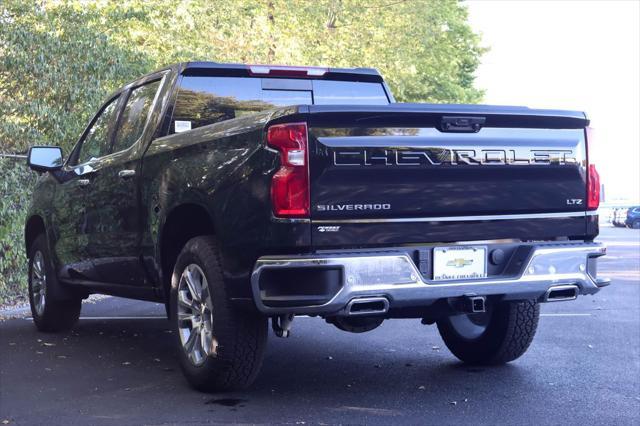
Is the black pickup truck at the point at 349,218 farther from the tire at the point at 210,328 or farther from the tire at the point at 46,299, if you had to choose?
the tire at the point at 46,299

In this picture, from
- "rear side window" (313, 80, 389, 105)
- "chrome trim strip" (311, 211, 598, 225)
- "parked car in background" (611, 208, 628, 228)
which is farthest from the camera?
"parked car in background" (611, 208, 628, 228)

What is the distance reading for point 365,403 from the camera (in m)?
5.82

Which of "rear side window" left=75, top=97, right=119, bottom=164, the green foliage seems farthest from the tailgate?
the green foliage

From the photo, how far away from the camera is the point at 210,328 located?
19.3 ft

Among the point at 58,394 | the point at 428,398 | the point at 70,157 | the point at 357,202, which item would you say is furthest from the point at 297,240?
the point at 70,157

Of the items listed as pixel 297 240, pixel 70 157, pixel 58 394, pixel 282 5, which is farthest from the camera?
pixel 282 5

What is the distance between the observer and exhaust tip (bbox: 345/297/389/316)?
533cm

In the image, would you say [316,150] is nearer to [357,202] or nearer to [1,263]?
[357,202]

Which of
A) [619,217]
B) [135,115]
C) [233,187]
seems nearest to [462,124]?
[233,187]

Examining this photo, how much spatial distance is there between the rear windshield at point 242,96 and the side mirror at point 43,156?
1.80m

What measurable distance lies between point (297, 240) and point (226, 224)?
570 mm

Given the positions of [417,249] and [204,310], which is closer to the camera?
[417,249]

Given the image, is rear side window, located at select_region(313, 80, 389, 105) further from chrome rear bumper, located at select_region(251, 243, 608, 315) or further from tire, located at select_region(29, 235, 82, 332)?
tire, located at select_region(29, 235, 82, 332)

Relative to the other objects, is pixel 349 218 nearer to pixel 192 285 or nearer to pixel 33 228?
pixel 192 285
